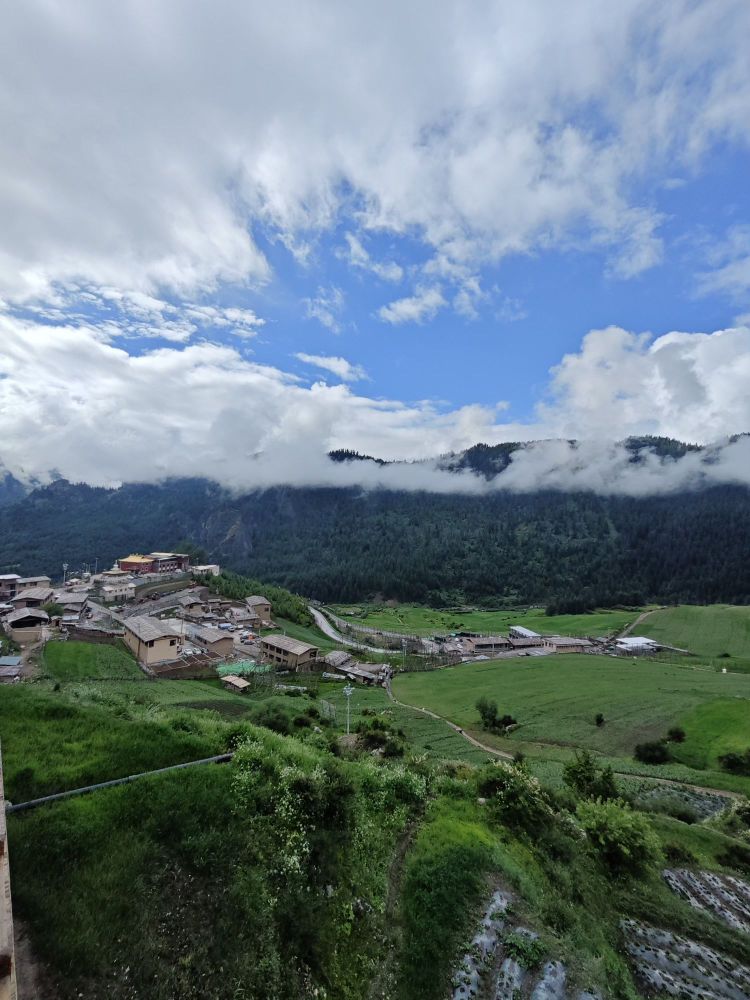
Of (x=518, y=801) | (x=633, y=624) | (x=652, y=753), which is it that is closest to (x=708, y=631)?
(x=633, y=624)

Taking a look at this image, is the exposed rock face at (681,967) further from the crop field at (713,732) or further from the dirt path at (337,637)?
the dirt path at (337,637)

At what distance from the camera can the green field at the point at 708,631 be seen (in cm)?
9955

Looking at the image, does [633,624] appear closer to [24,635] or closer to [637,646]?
[637,646]

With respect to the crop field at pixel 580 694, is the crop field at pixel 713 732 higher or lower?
higher

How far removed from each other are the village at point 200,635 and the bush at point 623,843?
1940 inches


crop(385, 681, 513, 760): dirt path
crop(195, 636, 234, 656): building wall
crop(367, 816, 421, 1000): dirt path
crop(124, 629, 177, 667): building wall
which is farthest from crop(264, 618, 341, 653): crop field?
crop(367, 816, 421, 1000): dirt path

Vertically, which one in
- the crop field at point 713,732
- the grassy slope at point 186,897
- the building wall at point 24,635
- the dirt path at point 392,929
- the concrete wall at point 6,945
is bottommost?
the crop field at point 713,732

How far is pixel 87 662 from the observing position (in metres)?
57.2

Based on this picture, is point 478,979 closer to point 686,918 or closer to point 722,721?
point 686,918

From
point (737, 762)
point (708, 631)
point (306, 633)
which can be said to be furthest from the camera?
point (708, 631)

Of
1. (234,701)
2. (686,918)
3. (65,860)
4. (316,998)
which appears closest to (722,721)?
(686,918)

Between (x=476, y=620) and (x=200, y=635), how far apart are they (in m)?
102

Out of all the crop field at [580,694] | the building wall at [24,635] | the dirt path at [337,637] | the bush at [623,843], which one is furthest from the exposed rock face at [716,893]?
the dirt path at [337,637]

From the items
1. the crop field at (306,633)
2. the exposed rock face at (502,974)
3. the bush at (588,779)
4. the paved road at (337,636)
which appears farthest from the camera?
the paved road at (337,636)
